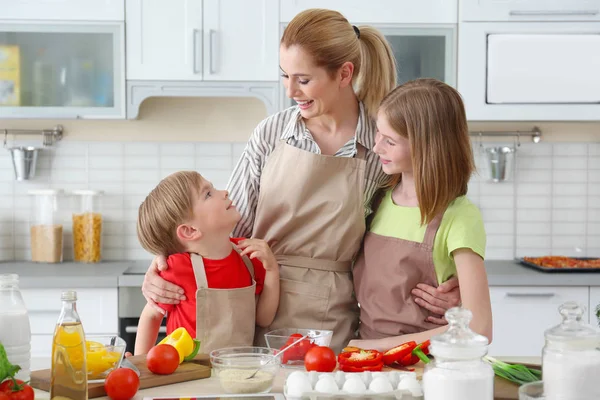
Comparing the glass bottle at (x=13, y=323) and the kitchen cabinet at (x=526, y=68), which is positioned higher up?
the kitchen cabinet at (x=526, y=68)

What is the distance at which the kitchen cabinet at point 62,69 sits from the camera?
3.46 meters

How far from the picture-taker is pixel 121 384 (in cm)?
142

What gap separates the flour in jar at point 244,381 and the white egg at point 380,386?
22cm

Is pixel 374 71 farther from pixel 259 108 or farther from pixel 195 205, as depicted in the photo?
pixel 259 108

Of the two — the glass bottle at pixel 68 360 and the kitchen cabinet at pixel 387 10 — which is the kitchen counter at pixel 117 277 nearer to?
the kitchen cabinet at pixel 387 10

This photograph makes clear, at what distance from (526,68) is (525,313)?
1.02m

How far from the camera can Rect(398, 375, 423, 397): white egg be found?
1.32 metres

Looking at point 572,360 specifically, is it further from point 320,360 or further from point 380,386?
point 320,360

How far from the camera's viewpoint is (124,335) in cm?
329

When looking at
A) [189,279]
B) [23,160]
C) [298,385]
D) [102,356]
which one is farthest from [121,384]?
[23,160]

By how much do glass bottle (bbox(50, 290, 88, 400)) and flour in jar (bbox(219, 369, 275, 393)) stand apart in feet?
0.85

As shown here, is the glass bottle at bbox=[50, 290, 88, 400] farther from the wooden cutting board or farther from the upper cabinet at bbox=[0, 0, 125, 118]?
the upper cabinet at bbox=[0, 0, 125, 118]

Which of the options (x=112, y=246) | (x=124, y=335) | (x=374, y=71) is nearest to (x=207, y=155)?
(x=112, y=246)

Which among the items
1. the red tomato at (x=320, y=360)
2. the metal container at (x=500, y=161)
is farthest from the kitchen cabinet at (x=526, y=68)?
the red tomato at (x=320, y=360)
